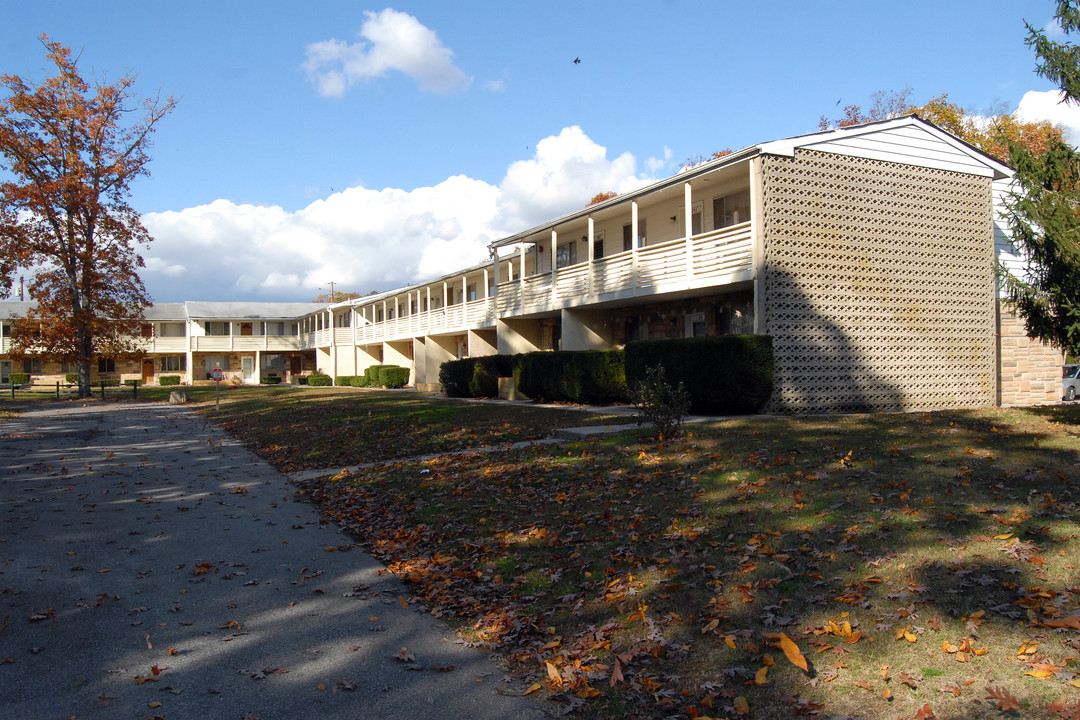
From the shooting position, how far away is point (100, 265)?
35281mm

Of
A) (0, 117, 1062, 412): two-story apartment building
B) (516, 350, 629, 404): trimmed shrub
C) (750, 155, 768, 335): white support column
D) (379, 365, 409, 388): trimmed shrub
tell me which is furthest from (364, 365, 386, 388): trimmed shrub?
(750, 155, 768, 335): white support column

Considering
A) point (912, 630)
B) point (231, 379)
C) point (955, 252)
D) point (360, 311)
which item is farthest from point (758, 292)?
point (231, 379)

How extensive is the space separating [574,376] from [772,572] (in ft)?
50.7

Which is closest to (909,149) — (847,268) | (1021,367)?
(847,268)

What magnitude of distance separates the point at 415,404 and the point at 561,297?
6132 mm

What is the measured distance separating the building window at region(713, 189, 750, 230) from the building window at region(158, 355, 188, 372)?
5881 cm

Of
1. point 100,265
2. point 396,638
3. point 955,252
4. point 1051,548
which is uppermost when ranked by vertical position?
point 100,265

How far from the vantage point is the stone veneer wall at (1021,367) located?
62.5 feet

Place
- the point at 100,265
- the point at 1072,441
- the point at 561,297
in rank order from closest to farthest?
the point at 1072,441 < the point at 561,297 < the point at 100,265

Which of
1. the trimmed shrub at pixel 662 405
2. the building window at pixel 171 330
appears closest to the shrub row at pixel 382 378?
the building window at pixel 171 330

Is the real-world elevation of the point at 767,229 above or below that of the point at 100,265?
below

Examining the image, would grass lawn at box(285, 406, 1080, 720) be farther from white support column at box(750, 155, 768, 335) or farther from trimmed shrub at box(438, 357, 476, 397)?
trimmed shrub at box(438, 357, 476, 397)

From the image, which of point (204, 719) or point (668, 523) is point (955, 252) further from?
point (204, 719)

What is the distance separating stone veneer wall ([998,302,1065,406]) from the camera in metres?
19.1
